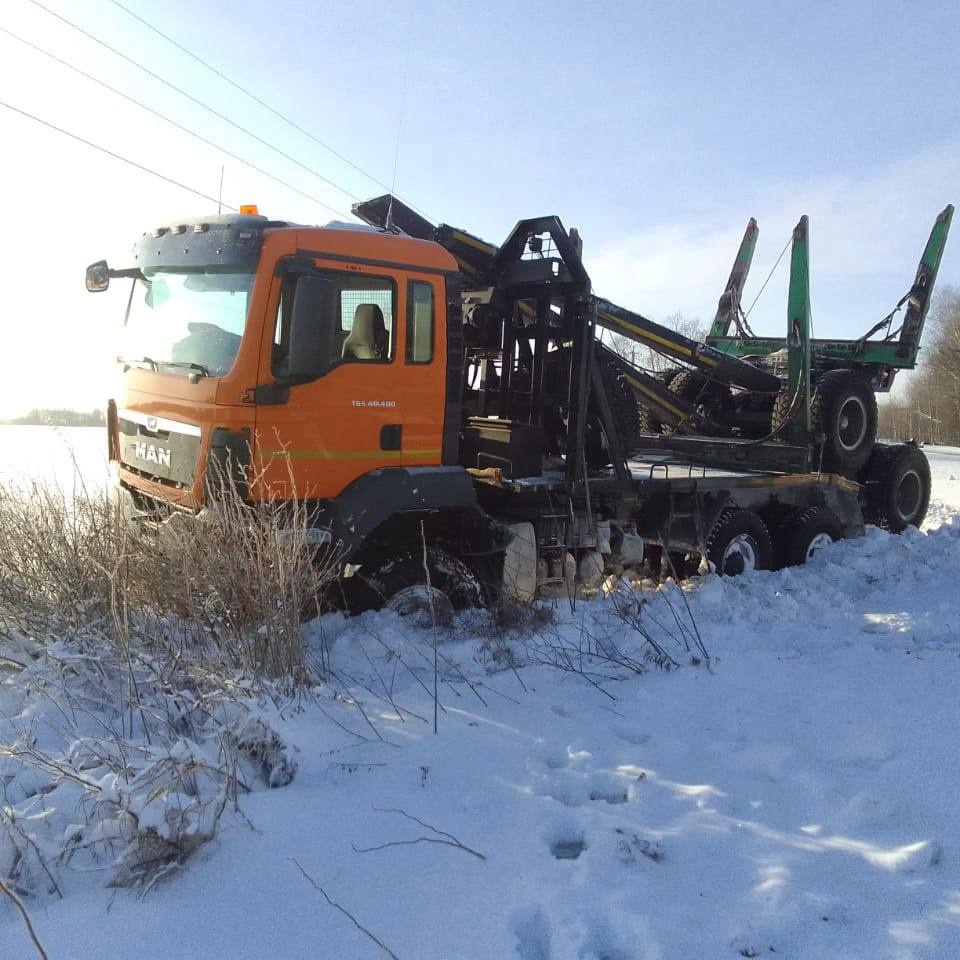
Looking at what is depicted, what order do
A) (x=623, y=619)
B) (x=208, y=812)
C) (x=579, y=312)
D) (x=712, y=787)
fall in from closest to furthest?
(x=208, y=812) < (x=712, y=787) < (x=623, y=619) < (x=579, y=312)

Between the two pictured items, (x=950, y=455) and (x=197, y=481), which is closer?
(x=197, y=481)

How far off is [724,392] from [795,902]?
311 inches

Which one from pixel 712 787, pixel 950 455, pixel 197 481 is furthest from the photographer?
pixel 950 455

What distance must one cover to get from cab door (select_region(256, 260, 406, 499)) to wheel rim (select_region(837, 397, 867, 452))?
590 cm

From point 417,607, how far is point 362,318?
79.4 inches

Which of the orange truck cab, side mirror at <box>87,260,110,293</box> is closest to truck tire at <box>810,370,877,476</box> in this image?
the orange truck cab

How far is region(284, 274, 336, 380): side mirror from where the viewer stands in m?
4.51

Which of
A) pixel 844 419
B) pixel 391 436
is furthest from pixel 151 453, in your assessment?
pixel 844 419

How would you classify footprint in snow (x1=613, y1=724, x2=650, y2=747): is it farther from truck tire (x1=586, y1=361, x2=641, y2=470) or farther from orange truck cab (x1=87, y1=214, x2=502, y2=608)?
truck tire (x1=586, y1=361, x2=641, y2=470)

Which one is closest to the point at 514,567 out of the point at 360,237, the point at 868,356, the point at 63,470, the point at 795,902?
the point at 360,237

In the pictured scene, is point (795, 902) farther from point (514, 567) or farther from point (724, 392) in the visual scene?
point (724, 392)

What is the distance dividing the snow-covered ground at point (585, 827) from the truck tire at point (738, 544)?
9.16 feet

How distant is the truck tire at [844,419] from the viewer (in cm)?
835

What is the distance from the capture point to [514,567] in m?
5.73
